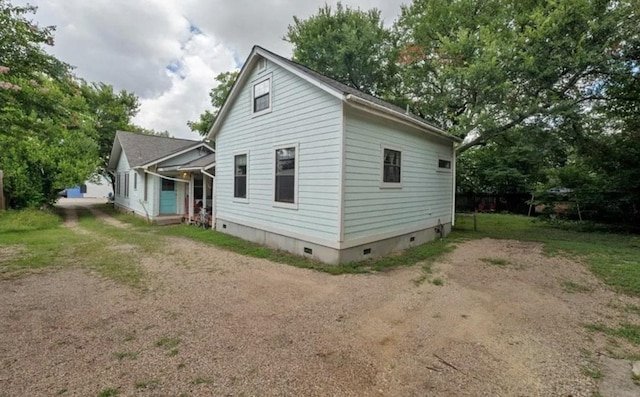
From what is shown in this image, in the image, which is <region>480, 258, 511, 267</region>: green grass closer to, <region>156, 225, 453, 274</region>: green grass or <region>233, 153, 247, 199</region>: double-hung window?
<region>156, 225, 453, 274</region>: green grass

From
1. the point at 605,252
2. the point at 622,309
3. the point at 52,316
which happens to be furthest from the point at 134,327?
the point at 605,252

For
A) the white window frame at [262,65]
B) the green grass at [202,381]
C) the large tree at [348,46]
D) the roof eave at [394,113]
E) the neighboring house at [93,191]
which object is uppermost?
the large tree at [348,46]

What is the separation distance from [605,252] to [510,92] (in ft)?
17.7

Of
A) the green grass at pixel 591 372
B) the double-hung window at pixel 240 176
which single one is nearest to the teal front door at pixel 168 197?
the double-hung window at pixel 240 176

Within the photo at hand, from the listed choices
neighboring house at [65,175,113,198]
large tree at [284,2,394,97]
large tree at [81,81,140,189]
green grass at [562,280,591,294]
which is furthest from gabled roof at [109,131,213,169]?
neighboring house at [65,175,113,198]

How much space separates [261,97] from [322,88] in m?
3.07

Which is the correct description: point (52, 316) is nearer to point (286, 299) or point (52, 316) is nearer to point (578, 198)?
point (286, 299)

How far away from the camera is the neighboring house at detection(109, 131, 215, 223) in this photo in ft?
44.2

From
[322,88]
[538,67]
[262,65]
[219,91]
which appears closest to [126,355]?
[322,88]

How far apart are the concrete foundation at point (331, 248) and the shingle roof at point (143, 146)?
8702 mm

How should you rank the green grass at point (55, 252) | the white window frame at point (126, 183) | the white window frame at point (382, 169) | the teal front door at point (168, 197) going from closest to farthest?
the green grass at point (55, 252) < the white window frame at point (382, 169) < the teal front door at point (168, 197) < the white window frame at point (126, 183)

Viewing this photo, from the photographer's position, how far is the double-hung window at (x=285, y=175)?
7730 millimetres

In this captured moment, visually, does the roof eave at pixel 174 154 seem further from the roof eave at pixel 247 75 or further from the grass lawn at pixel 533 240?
the roof eave at pixel 247 75

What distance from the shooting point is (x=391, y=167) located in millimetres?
8039
